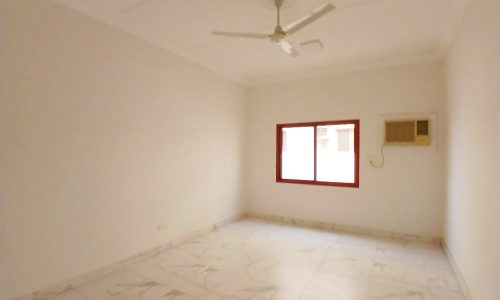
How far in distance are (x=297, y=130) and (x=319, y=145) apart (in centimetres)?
56

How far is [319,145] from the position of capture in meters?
5.08

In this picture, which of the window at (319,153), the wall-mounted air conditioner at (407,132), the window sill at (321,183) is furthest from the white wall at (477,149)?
the window at (319,153)

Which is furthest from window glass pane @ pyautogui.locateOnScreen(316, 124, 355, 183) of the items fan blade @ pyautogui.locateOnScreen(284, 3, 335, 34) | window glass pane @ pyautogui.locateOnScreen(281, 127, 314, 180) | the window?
fan blade @ pyautogui.locateOnScreen(284, 3, 335, 34)

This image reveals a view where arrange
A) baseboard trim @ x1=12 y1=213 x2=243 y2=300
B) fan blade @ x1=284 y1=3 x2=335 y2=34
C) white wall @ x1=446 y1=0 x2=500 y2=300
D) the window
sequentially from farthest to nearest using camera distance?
the window, baseboard trim @ x1=12 y1=213 x2=243 y2=300, fan blade @ x1=284 y1=3 x2=335 y2=34, white wall @ x1=446 y1=0 x2=500 y2=300

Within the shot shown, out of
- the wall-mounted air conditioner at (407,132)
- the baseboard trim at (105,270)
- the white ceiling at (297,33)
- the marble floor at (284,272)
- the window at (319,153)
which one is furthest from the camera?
the window at (319,153)

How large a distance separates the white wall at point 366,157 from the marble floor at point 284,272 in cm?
49

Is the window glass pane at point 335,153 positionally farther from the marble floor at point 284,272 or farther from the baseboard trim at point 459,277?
the baseboard trim at point 459,277

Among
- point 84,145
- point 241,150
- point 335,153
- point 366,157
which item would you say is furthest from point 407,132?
point 84,145

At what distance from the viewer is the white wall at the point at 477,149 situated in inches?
72.6

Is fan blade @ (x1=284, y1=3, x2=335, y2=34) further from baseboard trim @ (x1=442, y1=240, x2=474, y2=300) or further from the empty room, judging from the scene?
baseboard trim @ (x1=442, y1=240, x2=474, y2=300)

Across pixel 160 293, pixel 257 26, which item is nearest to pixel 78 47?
pixel 257 26

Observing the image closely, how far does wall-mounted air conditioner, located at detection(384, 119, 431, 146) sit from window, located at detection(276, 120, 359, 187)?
0.52 m

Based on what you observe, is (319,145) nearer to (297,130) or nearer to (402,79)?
(297,130)

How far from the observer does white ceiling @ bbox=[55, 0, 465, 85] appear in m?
2.74
